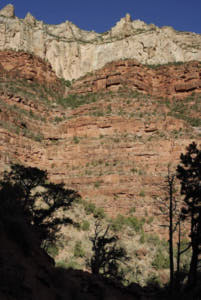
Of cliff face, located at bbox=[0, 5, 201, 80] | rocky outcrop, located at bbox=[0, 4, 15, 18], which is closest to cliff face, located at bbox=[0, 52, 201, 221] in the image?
cliff face, located at bbox=[0, 5, 201, 80]

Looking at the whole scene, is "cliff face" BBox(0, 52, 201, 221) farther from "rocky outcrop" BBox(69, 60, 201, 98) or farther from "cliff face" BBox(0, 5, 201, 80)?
A: "cliff face" BBox(0, 5, 201, 80)

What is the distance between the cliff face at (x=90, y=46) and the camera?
202ft

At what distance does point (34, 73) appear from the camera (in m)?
45.5

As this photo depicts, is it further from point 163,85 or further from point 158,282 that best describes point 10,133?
point 163,85

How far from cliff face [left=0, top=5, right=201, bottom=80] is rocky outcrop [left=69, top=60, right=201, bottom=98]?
1361 cm

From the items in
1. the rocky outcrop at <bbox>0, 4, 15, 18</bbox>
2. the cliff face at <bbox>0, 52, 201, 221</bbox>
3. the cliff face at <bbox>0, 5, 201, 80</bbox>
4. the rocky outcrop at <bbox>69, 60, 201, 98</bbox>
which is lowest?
Answer: the cliff face at <bbox>0, 52, 201, 221</bbox>

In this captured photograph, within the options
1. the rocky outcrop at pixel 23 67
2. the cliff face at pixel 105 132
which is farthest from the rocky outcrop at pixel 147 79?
the rocky outcrop at pixel 23 67

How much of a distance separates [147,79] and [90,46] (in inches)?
1119

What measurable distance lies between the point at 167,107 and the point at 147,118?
25.6ft

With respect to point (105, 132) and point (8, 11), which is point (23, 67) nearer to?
point (105, 132)

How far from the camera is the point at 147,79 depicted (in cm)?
4547

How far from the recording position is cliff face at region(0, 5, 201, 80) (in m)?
61.6

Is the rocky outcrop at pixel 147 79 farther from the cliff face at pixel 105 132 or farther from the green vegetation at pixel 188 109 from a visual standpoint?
the green vegetation at pixel 188 109

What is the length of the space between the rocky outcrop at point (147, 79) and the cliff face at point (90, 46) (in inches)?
536
